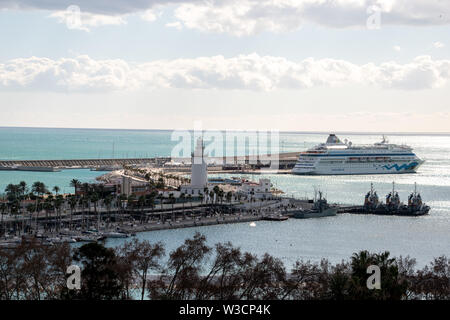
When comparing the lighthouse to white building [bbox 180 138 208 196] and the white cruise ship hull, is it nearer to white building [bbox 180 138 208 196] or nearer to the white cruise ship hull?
white building [bbox 180 138 208 196]

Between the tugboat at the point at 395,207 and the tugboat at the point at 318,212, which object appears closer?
the tugboat at the point at 318,212

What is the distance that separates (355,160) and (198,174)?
132 ft

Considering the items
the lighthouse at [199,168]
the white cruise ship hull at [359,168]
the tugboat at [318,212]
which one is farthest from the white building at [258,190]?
the white cruise ship hull at [359,168]

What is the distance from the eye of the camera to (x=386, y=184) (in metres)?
77.0

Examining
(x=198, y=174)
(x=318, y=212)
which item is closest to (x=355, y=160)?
(x=198, y=174)

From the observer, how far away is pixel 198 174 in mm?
54719

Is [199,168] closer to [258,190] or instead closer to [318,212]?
[258,190]

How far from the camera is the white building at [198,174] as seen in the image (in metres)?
54.0

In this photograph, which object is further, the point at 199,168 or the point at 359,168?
the point at 359,168

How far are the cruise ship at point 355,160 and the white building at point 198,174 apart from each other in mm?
35712

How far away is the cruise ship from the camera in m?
88.8

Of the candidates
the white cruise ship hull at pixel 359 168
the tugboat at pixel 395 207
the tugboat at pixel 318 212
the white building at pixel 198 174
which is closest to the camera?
the tugboat at pixel 318 212

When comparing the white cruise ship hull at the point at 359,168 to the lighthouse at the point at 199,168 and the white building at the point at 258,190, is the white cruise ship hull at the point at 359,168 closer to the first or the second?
the white building at the point at 258,190

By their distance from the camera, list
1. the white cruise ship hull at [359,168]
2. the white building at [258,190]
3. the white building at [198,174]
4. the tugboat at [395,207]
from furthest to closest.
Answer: the white cruise ship hull at [359,168] → the white building at [258,190] → the white building at [198,174] → the tugboat at [395,207]
